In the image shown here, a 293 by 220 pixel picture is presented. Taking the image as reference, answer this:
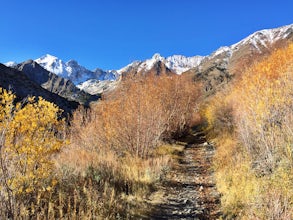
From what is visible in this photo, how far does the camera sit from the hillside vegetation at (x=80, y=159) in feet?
15.0

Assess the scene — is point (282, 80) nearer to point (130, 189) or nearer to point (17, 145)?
point (130, 189)

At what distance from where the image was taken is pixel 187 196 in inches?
311

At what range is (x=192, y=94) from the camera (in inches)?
995

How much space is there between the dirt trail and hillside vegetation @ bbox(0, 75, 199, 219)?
0.51 metres

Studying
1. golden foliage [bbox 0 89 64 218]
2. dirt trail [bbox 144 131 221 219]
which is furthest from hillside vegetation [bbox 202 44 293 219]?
golden foliage [bbox 0 89 64 218]

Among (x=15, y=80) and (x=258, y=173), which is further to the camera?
(x=15, y=80)

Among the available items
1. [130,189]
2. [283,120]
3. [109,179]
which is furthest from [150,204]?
[283,120]

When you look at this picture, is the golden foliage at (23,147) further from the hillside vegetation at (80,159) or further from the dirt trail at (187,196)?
the dirt trail at (187,196)

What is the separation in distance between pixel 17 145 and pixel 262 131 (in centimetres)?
719

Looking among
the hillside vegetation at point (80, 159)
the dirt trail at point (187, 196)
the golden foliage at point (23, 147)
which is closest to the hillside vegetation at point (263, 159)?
the dirt trail at point (187, 196)

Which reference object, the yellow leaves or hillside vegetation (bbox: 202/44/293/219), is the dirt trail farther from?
the yellow leaves

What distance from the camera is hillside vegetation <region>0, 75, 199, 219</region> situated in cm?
459

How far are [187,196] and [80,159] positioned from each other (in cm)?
362

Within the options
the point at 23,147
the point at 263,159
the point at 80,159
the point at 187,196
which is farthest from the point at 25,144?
the point at 263,159
